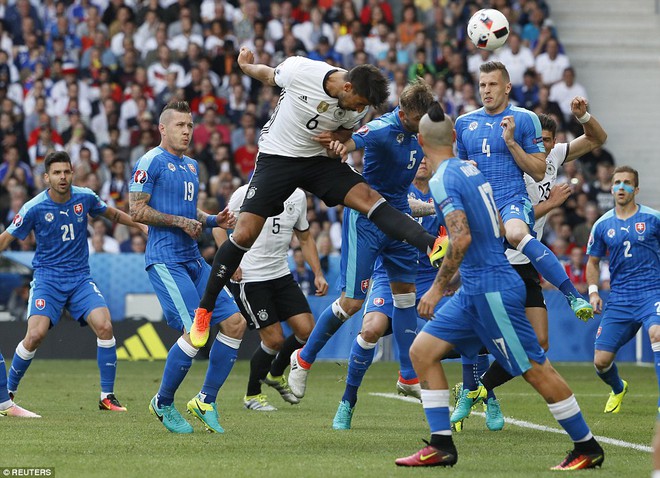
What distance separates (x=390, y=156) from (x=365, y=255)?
2.91 ft

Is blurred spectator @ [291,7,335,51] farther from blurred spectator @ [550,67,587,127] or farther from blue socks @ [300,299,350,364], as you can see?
blue socks @ [300,299,350,364]

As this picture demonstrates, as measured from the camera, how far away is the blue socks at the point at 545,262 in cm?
970

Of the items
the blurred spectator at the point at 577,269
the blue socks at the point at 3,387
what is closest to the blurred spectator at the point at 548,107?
the blurred spectator at the point at 577,269

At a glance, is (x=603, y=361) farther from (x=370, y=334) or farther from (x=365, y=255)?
(x=365, y=255)

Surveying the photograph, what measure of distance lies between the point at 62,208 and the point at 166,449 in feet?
14.1

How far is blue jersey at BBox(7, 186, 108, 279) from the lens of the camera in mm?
11820

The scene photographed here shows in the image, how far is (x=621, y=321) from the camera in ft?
38.5

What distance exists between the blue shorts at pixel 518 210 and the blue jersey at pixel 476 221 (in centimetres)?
238

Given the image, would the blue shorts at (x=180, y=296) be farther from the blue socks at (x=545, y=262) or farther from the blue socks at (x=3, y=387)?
the blue socks at (x=545, y=262)

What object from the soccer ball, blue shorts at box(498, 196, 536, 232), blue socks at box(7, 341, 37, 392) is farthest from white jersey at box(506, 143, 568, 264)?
blue socks at box(7, 341, 37, 392)

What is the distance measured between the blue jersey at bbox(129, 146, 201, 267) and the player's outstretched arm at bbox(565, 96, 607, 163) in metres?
3.41

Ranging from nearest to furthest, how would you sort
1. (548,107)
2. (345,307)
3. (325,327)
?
(345,307), (325,327), (548,107)

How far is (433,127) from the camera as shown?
24.6ft

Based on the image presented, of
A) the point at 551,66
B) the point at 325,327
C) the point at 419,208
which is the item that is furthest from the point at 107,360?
the point at 551,66
